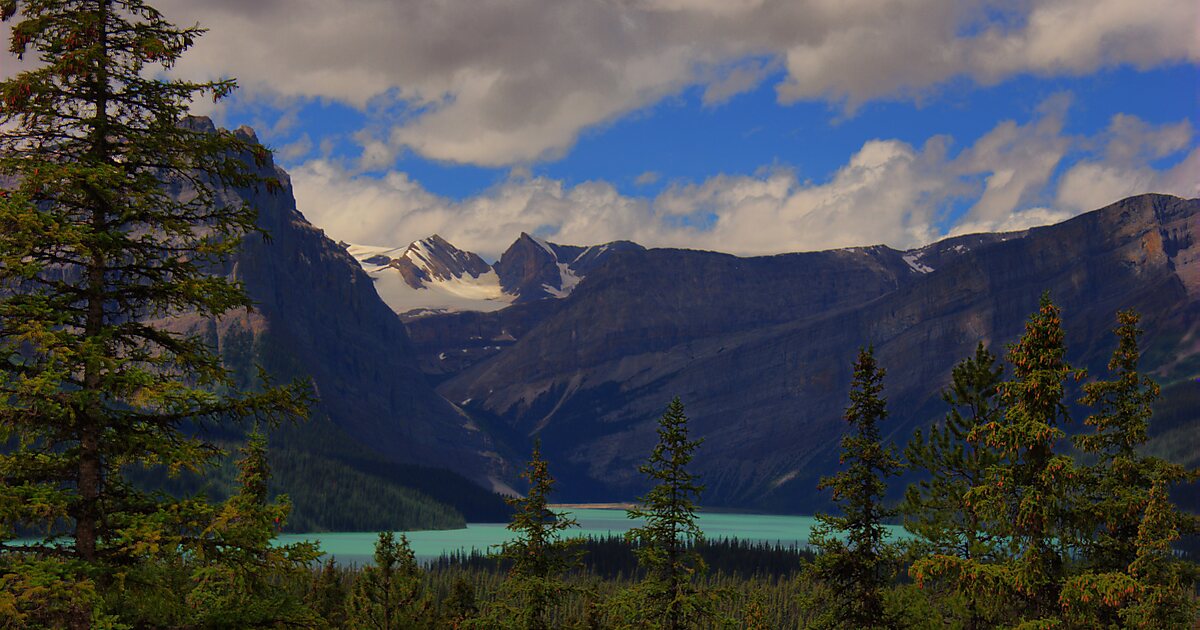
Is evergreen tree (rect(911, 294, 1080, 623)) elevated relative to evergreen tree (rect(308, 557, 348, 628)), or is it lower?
elevated

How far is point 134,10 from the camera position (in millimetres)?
18766

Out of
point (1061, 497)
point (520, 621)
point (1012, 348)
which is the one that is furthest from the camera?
point (520, 621)

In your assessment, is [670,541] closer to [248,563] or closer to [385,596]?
[385,596]

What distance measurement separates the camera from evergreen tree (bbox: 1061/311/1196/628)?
26922 mm

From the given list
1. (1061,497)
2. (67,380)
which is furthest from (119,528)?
(1061,497)

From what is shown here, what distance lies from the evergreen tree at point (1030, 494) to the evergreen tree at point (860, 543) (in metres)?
6.43

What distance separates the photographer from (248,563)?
17.4 meters

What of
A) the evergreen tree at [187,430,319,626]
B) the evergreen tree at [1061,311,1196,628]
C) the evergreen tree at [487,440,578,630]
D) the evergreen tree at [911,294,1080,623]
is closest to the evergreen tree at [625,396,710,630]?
the evergreen tree at [487,440,578,630]

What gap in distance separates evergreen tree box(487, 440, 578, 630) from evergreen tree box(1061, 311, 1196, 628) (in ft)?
53.8

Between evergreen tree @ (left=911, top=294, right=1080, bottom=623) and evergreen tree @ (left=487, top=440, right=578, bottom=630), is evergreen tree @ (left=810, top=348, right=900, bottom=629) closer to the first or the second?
evergreen tree @ (left=911, top=294, right=1080, bottom=623)

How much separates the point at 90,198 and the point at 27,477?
4493 mm

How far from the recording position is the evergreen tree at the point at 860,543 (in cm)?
3575

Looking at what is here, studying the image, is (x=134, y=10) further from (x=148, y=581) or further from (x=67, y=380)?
(x=148, y=581)

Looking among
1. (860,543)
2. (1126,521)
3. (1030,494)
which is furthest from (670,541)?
(1126,521)
